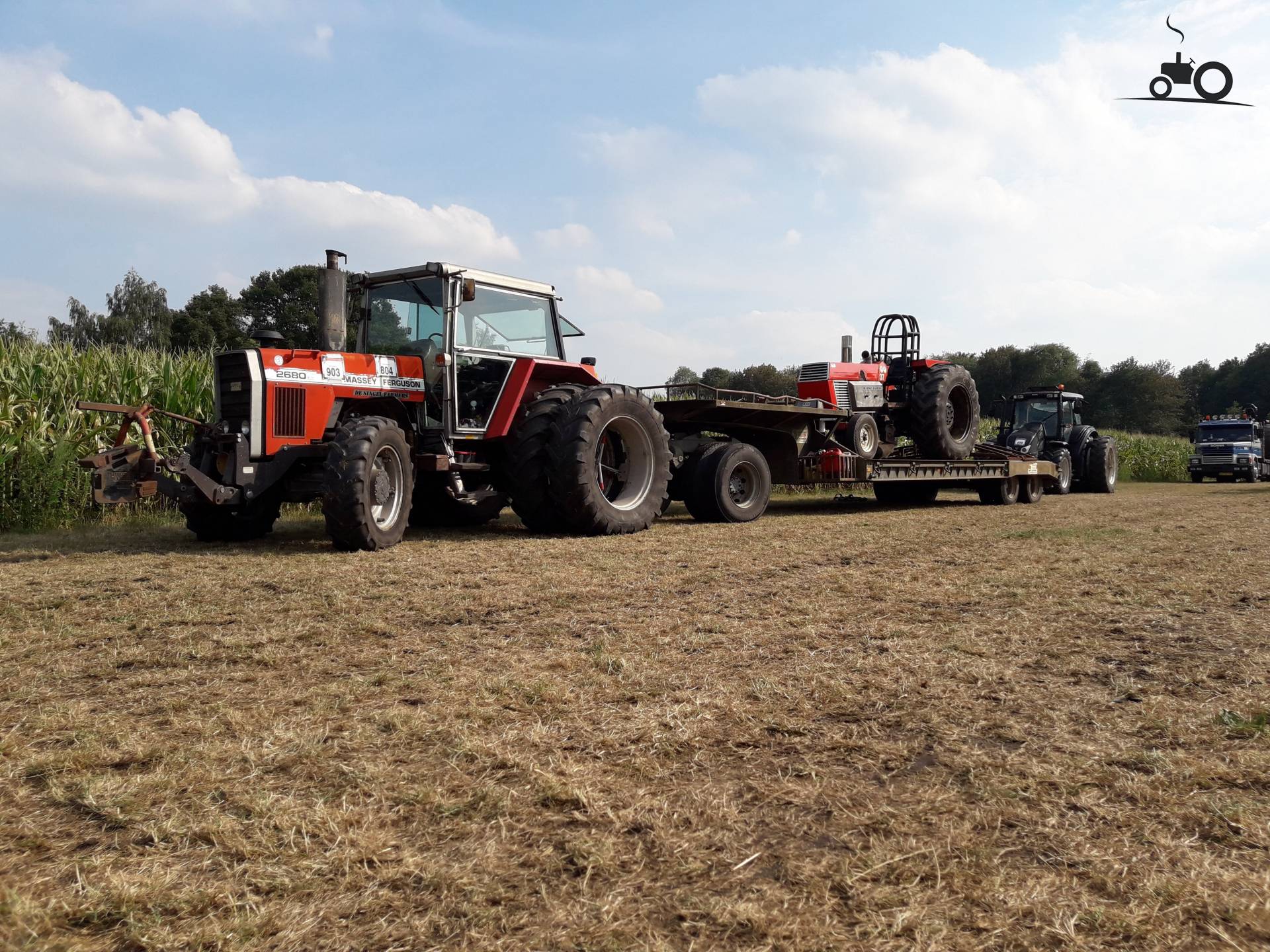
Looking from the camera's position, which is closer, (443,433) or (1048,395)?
(443,433)

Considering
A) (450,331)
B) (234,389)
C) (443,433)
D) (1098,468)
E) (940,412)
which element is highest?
(450,331)

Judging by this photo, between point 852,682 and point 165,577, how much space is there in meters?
4.56

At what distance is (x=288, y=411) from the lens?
7.33 meters

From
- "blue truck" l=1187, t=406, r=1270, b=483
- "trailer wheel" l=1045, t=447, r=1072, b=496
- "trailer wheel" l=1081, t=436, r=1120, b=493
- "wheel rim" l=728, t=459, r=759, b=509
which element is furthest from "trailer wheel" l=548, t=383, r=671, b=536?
"blue truck" l=1187, t=406, r=1270, b=483

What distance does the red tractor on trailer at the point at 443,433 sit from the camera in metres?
7.07

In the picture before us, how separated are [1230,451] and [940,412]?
17.3m

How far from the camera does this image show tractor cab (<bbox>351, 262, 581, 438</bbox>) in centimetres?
814

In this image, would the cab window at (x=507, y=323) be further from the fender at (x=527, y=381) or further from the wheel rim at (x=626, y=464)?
the wheel rim at (x=626, y=464)

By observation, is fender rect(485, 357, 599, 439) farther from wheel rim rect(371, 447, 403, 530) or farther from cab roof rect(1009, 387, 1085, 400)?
cab roof rect(1009, 387, 1085, 400)

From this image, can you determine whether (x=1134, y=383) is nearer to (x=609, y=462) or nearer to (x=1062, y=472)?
(x=1062, y=472)

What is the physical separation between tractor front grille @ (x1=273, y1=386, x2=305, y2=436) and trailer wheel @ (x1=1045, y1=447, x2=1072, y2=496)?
14323mm

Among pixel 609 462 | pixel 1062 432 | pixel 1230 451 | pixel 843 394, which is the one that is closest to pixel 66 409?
pixel 609 462

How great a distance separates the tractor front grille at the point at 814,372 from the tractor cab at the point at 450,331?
4.37m

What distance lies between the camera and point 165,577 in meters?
5.86
